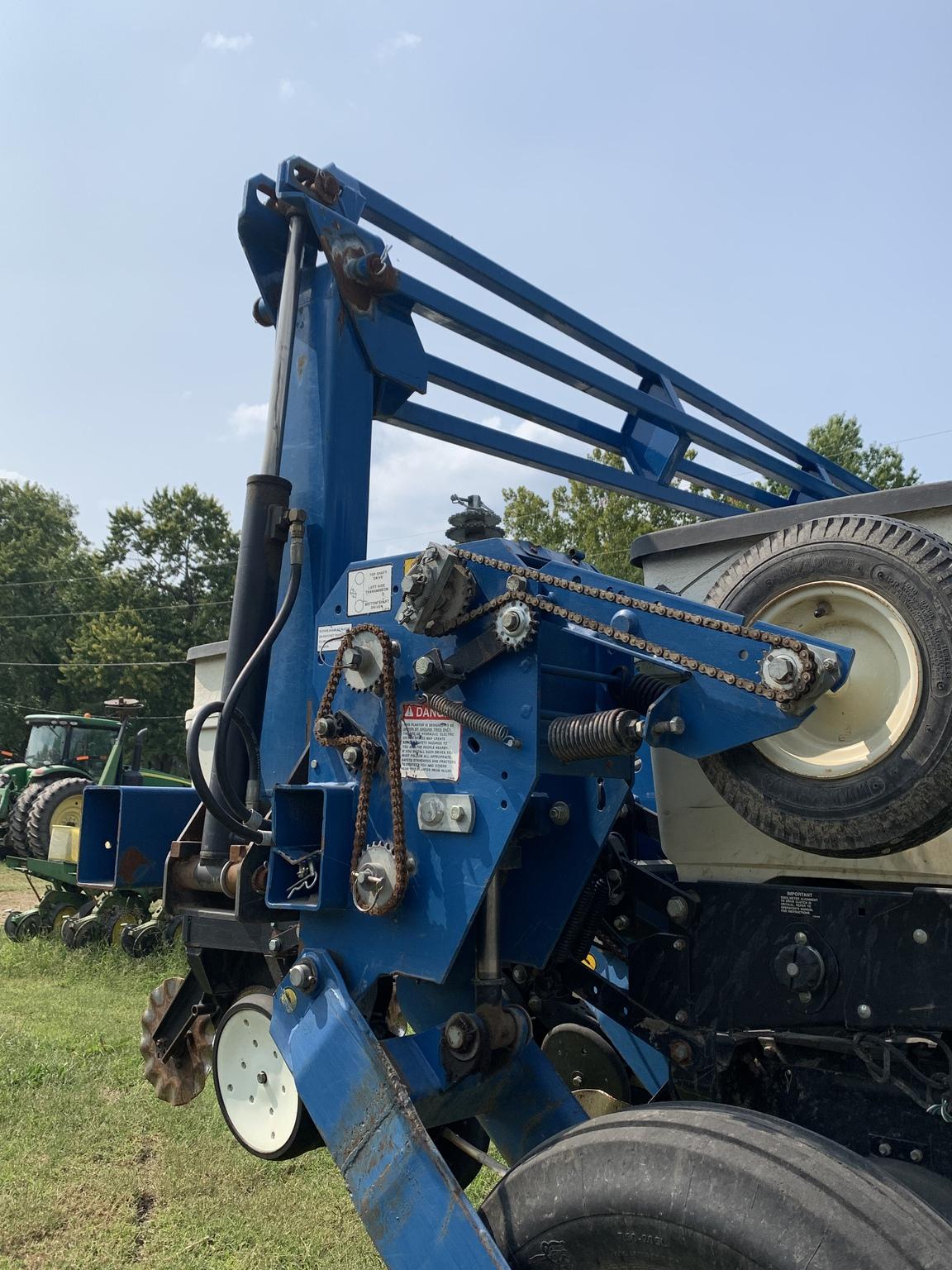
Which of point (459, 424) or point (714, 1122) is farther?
point (459, 424)

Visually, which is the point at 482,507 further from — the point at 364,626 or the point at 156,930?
the point at 156,930

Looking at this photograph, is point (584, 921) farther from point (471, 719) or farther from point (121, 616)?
point (121, 616)

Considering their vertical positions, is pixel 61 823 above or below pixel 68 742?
below

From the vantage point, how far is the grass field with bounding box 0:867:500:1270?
370 centimetres

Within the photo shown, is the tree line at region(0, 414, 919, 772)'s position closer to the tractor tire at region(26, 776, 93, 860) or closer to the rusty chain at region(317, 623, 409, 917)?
the tractor tire at region(26, 776, 93, 860)

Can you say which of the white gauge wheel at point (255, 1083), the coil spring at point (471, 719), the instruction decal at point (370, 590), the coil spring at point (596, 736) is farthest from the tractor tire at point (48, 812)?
the coil spring at point (596, 736)

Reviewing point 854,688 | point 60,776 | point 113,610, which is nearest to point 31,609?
point 113,610

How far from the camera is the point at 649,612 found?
7.98 ft

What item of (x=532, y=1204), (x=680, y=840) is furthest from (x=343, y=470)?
(x=532, y=1204)

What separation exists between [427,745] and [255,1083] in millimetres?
1292

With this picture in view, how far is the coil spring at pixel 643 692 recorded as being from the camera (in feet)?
8.55

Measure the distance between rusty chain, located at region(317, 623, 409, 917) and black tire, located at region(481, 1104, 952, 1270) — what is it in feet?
2.47

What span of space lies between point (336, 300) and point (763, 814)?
211 cm

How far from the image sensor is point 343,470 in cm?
324
